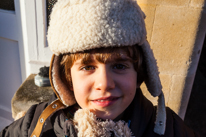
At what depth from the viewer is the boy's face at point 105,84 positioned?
0.82 m

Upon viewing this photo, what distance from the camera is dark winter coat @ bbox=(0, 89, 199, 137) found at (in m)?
0.98

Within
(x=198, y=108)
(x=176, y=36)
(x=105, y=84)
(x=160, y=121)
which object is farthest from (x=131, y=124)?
(x=198, y=108)

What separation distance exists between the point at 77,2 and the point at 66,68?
0.36 metres

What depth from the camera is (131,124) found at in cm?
96

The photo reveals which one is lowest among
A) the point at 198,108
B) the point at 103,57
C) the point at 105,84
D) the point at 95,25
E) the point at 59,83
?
the point at 198,108

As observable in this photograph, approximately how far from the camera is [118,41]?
776 millimetres

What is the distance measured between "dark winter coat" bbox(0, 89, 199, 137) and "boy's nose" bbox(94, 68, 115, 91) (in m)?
0.27

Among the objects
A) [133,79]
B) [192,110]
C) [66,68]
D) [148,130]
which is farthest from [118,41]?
[192,110]

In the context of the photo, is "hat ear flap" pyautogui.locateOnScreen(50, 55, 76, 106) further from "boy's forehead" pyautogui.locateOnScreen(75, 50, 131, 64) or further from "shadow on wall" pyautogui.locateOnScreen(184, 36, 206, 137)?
"shadow on wall" pyautogui.locateOnScreen(184, 36, 206, 137)

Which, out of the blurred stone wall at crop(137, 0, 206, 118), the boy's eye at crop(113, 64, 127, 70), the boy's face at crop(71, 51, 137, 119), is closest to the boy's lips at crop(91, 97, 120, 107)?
the boy's face at crop(71, 51, 137, 119)

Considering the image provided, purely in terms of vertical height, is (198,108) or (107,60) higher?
(107,60)

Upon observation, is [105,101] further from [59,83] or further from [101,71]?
[59,83]

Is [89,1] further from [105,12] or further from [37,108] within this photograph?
[37,108]

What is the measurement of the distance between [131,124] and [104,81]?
1.08 feet
